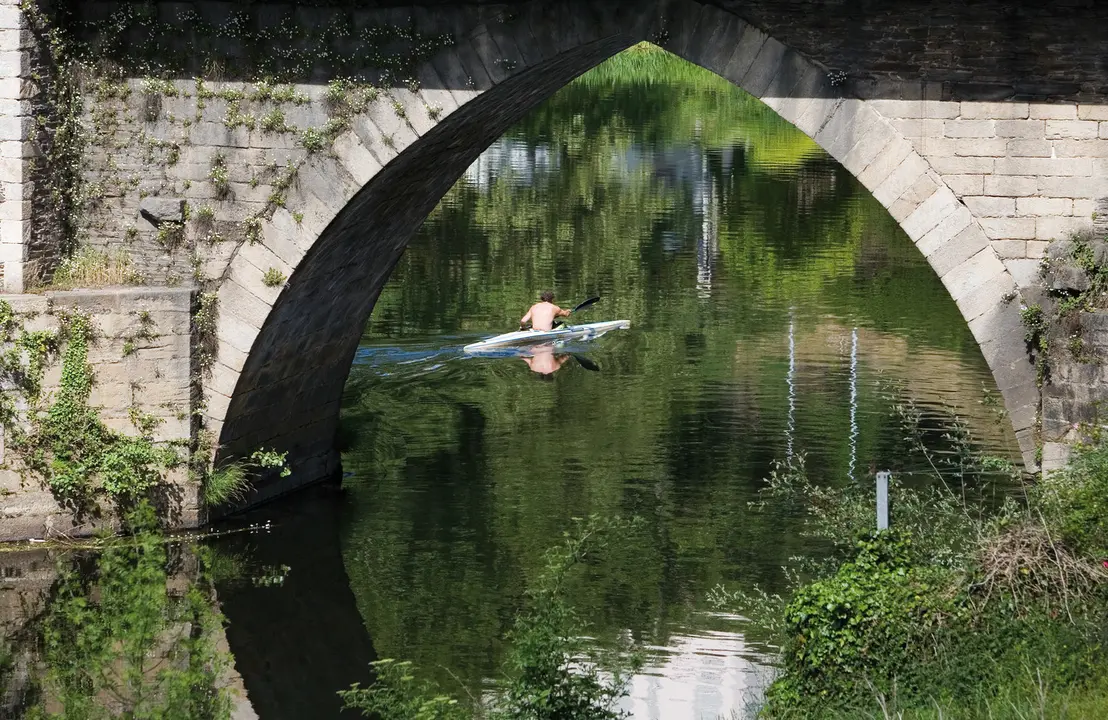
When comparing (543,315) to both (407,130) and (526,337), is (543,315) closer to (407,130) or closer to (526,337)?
(526,337)

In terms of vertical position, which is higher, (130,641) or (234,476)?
(234,476)

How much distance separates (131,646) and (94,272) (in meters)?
4.44

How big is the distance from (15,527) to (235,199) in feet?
8.16

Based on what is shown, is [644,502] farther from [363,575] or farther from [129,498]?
[129,498]

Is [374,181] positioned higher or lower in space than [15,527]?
higher

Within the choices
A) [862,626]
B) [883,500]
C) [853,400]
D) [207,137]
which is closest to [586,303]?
[853,400]

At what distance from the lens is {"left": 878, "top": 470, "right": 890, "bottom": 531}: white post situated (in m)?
7.93

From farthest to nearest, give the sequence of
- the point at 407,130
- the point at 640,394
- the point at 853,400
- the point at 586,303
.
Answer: the point at 586,303 < the point at 640,394 < the point at 853,400 < the point at 407,130

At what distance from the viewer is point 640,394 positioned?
50.6 feet

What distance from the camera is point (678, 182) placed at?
88.6 feet

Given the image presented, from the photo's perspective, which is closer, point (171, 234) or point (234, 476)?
point (171, 234)

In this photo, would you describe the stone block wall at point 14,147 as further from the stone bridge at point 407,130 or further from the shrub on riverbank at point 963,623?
the shrub on riverbank at point 963,623

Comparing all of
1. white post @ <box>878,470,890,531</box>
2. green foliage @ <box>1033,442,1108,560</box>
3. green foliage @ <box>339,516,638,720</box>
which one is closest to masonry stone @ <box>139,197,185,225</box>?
green foliage @ <box>339,516,638,720</box>

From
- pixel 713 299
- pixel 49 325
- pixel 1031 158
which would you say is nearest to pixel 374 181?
pixel 49 325
